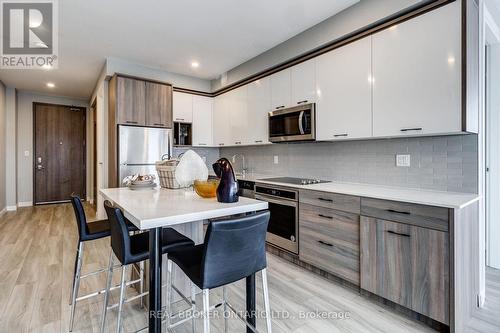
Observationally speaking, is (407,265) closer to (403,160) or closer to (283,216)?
(403,160)

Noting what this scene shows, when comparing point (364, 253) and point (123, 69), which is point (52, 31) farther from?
point (364, 253)

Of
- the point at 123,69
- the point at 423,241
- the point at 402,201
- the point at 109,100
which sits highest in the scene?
the point at 123,69

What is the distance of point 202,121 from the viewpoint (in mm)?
4723

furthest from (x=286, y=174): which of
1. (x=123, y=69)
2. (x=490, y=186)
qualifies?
(x=123, y=69)

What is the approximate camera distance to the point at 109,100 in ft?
13.4

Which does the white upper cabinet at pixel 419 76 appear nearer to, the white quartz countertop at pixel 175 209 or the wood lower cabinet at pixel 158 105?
the white quartz countertop at pixel 175 209

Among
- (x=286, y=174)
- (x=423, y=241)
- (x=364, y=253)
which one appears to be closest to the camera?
(x=423, y=241)

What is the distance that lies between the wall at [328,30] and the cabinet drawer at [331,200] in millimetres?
1586

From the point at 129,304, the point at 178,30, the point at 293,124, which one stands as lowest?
the point at 129,304

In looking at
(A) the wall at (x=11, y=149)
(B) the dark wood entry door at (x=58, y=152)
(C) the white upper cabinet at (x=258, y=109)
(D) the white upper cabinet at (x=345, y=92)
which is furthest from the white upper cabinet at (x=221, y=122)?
(A) the wall at (x=11, y=149)

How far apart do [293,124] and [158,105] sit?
2170mm

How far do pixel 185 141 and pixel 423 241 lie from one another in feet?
12.3

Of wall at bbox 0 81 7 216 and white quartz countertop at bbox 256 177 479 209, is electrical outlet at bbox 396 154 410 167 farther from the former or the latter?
wall at bbox 0 81 7 216

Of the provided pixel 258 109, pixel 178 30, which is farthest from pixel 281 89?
pixel 178 30
